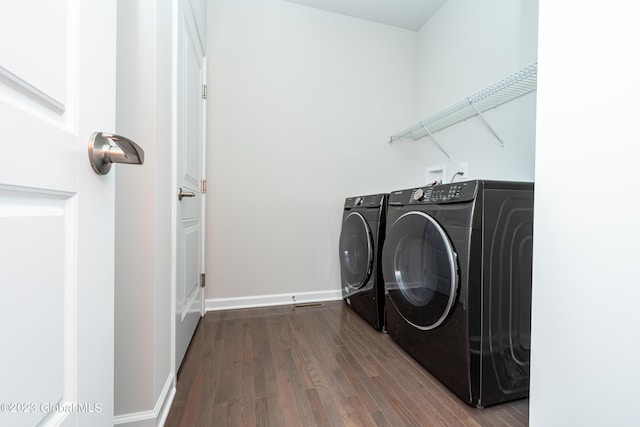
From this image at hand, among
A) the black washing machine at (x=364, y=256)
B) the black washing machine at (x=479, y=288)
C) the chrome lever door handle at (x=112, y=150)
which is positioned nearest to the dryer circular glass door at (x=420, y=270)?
the black washing machine at (x=479, y=288)

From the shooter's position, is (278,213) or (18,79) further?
(278,213)

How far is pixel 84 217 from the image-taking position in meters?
0.44

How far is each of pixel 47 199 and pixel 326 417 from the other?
113 centimetres

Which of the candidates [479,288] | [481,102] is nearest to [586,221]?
[479,288]

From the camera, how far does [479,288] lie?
3.43 feet

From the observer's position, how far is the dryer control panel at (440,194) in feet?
3.56

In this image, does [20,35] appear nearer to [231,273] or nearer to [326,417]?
[326,417]

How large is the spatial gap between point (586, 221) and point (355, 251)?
1.38 meters

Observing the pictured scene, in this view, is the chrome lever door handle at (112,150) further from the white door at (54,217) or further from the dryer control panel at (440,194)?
the dryer control panel at (440,194)

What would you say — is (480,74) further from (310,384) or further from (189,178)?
(310,384)

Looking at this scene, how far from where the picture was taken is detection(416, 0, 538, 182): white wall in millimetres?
1535

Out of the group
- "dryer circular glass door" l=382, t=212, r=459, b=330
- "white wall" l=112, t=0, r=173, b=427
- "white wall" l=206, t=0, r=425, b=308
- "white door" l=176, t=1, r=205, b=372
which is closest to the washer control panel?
"white wall" l=206, t=0, r=425, b=308

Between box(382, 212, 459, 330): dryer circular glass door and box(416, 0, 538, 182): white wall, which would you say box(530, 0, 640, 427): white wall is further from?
box(416, 0, 538, 182): white wall

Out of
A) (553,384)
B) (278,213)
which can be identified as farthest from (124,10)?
(553,384)
